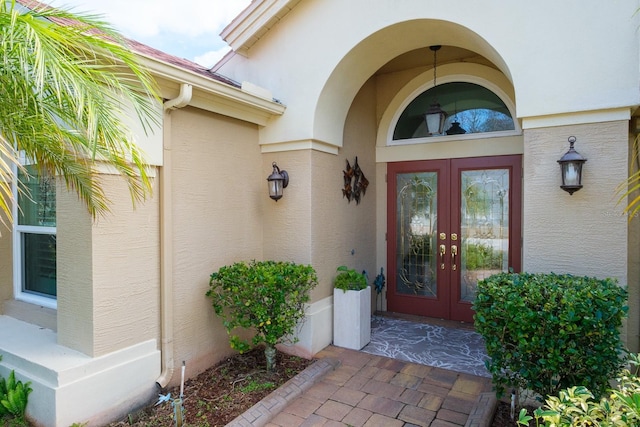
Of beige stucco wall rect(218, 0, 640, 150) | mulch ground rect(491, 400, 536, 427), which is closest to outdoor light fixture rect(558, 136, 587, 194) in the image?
beige stucco wall rect(218, 0, 640, 150)

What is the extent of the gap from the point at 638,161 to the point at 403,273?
380cm

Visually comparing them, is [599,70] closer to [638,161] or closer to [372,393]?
[638,161]

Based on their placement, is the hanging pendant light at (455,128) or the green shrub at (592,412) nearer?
the green shrub at (592,412)

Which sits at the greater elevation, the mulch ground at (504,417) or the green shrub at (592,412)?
the green shrub at (592,412)

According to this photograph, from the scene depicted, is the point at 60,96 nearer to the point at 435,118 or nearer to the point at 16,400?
the point at 16,400

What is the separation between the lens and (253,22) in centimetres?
526

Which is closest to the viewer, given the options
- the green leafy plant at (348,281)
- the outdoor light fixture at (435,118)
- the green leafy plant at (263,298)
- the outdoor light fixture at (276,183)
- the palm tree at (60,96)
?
the palm tree at (60,96)

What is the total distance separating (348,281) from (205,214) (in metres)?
2.27

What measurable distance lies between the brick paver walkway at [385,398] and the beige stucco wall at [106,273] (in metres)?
1.62

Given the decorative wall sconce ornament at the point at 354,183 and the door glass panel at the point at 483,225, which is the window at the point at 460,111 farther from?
the decorative wall sconce ornament at the point at 354,183

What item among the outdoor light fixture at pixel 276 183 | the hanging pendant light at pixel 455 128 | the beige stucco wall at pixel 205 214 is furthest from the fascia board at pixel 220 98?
the hanging pendant light at pixel 455 128

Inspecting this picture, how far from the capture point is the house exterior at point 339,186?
3.62 metres

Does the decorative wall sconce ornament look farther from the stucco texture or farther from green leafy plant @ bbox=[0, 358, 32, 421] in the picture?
green leafy plant @ bbox=[0, 358, 32, 421]

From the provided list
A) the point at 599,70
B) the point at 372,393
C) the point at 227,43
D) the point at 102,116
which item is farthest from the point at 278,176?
the point at 599,70
